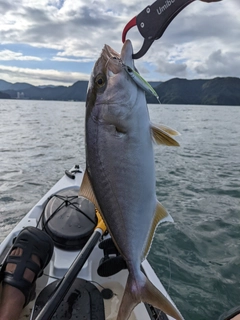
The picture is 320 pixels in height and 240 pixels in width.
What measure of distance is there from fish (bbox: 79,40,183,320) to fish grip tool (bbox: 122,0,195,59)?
306mm

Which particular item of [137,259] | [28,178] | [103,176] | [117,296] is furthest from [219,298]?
[28,178]

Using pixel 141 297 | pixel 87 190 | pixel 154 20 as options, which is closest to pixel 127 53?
pixel 154 20

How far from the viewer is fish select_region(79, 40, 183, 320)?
70.3 inches

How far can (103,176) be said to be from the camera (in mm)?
1817

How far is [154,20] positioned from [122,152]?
99 centimetres

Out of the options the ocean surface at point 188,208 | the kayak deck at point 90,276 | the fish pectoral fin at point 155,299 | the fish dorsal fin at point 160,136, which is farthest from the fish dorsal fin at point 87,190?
the ocean surface at point 188,208

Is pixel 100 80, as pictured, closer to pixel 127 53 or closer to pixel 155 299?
pixel 127 53

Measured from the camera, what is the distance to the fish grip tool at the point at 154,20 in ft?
6.56

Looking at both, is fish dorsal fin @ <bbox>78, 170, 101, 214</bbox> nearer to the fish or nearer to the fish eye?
the fish

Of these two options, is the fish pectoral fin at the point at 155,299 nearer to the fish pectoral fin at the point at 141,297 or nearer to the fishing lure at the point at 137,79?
the fish pectoral fin at the point at 141,297

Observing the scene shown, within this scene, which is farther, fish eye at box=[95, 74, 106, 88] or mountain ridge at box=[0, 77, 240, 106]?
mountain ridge at box=[0, 77, 240, 106]

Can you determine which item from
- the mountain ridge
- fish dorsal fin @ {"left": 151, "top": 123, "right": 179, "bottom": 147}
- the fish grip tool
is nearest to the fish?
fish dorsal fin @ {"left": 151, "top": 123, "right": 179, "bottom": 147}

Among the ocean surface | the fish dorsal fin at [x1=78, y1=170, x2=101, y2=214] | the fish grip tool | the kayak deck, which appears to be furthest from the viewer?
the ocean surface

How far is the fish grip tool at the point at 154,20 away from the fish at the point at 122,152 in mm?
306
